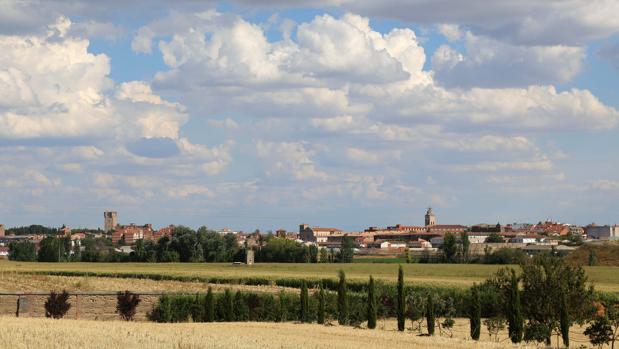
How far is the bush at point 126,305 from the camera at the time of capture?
4719 cm

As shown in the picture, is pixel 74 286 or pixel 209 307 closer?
pixel 209 307

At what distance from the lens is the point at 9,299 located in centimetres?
4734

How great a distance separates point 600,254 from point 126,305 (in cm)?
9465

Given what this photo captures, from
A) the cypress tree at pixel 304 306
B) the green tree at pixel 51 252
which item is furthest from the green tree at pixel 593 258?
the cypress tree at pixel 304 306

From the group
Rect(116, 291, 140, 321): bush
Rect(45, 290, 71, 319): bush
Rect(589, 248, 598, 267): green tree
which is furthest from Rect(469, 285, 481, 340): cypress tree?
Rect(589, 248, 598, 267): green tree

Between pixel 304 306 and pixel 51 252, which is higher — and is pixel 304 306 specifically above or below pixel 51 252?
below

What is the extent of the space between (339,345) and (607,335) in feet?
41.5

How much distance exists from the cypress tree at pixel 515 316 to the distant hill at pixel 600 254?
8497 cm

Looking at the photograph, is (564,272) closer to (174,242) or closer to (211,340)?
(211,340)

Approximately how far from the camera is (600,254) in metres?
127

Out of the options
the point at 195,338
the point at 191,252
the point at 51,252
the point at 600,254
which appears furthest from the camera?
the point at 51,252

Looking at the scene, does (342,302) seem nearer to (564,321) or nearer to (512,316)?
(512,316)

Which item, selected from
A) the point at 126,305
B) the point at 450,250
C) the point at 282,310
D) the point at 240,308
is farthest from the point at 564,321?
the point at 450,250

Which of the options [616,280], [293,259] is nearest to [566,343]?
[616,280]
